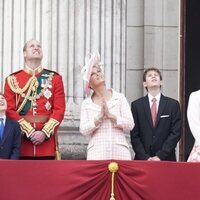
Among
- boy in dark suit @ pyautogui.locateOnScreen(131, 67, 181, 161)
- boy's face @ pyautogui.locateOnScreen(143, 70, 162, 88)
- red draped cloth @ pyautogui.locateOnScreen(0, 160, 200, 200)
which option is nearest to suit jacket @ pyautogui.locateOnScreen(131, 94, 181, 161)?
boy in dark suit @ pyautogui.locateOnScreen(131, 67, 181, 161)

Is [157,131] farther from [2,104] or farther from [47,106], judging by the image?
[2,104]

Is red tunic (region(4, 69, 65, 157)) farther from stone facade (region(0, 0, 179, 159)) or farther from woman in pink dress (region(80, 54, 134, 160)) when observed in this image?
stone facade (region(0, 0, 179, 159))

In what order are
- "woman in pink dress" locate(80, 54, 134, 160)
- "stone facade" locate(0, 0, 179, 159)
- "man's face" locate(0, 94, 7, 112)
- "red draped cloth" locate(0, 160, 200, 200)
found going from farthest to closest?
"stone facade" locate(0, 0, 179, 159)
"man's face" locate(0, 94, 7, 112)
"woman in pink dress" locate(80, 54, 134, 160)
"red draped cloth" locate(0, 160, 200, 200)

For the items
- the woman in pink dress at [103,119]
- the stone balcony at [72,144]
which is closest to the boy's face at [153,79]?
the woman in pink dress at [103,119]

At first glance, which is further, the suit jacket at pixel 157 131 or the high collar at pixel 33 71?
the high collar at pixel 33 71

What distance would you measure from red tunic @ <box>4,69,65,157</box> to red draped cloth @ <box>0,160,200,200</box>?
112 centimetres

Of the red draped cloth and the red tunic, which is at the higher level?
the red tunic

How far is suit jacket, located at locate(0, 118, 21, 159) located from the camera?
444 inches

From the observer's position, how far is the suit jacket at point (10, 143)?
37.0 feet

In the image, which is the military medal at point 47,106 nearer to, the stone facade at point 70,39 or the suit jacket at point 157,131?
the suit jacket at point 157,131

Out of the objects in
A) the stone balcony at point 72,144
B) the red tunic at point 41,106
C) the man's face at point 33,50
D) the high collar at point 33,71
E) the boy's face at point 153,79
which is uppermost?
the man's face at point 33,50

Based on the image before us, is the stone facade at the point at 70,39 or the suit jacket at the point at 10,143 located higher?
the stone facade at the point at 70,39

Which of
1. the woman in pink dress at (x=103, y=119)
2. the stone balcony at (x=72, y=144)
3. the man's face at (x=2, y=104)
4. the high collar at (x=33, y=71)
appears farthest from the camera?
the stone balcony at (x=72, y=144)

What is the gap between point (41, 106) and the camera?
11805mm
